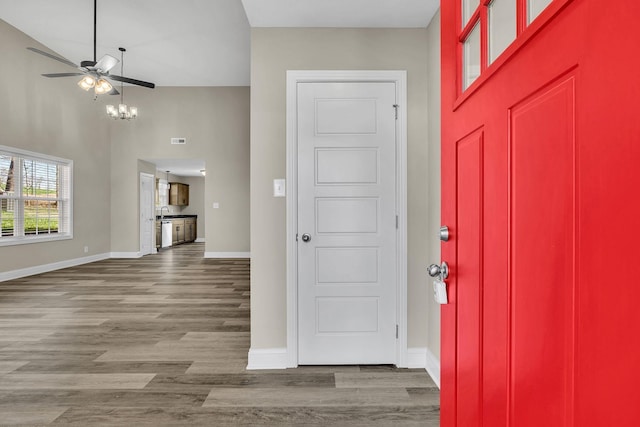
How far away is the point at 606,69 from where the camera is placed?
1.47ft

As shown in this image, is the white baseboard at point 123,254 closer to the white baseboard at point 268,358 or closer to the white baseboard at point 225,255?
the white baseboard at point 225,255

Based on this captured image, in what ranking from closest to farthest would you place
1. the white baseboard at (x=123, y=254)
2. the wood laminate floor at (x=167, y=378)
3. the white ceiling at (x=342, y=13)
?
the wood laminate floor at (x=167, y=378) < the white ceiling at (x=342, y=13) < the white baseboard at (x=123, y=254)

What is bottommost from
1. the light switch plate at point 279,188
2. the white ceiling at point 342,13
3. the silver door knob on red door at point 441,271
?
the silver door knob on red door at point 441,271

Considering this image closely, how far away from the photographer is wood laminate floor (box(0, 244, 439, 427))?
71.6 inches

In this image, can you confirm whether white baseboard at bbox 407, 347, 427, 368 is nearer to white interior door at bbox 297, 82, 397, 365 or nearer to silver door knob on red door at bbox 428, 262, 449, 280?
white interior door at bbox 297, 82, 397, 365

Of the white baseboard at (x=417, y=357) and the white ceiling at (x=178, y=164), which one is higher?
the white ceiling at (x=178, y=164)

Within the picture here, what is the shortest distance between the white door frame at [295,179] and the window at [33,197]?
16.0 feet

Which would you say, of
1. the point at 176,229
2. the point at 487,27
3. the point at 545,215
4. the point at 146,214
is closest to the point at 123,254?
the point at 146,214

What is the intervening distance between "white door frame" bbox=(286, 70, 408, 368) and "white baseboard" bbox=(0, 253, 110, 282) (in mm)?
4959

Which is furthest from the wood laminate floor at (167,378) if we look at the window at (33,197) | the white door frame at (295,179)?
the window at (33,197)

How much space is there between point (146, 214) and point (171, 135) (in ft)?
6.70

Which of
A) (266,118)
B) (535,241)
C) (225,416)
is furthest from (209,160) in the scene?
(535,241)

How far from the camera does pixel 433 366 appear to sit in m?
2.22

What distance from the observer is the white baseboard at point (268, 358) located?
2.34m
